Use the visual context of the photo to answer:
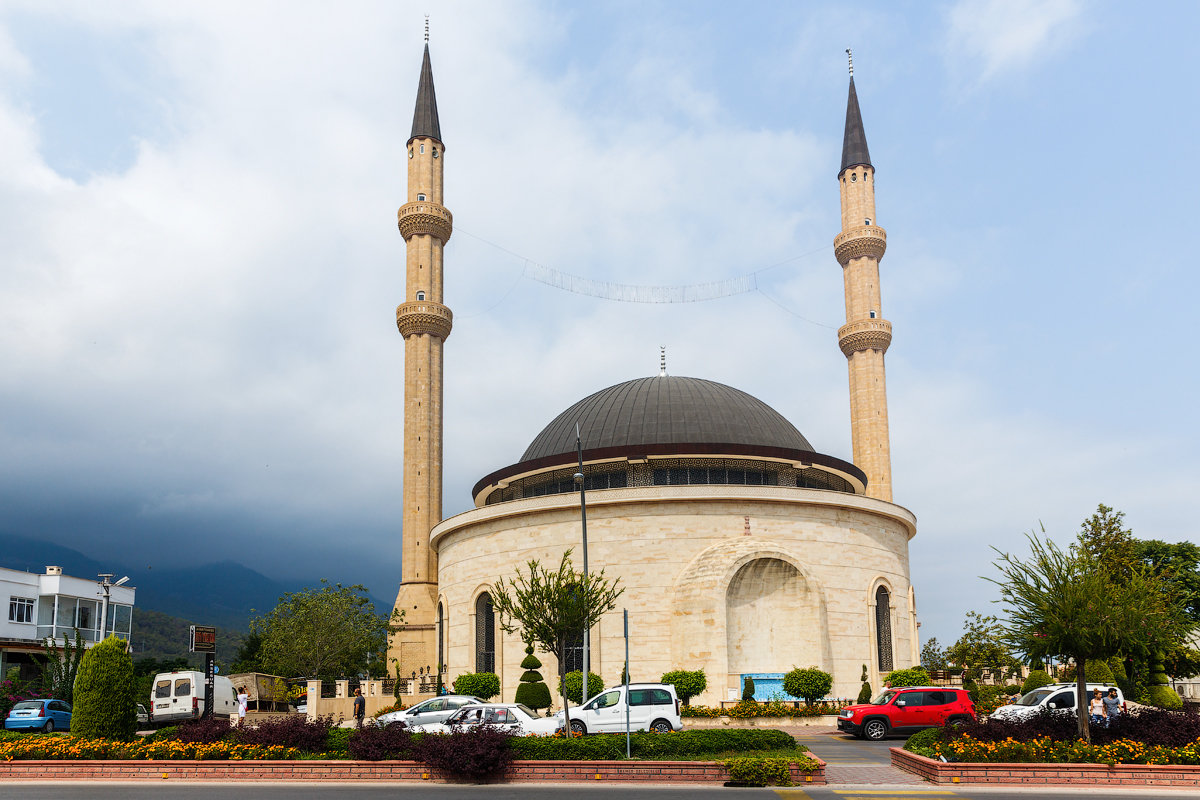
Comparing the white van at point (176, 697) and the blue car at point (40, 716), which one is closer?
the blue car at point (40, 716)

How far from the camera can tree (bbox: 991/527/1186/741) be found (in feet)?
63.3

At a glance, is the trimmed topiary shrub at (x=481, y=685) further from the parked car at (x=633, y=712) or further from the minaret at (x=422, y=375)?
the parked car at (x=633, y=712)

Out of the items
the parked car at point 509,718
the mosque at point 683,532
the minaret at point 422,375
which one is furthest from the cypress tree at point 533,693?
the minaret at point 422,375

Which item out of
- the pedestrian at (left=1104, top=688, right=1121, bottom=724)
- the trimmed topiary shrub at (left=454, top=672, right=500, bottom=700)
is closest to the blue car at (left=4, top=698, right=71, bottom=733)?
the trimmed topiary shrub at (left=454, top=672, right=500, bottom=700)

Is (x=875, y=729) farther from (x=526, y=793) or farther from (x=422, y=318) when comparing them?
(x=422, y=318)

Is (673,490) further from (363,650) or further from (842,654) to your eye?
(363,650)

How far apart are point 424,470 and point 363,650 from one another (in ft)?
32.7

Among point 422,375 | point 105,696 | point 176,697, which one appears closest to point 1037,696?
point 105,696

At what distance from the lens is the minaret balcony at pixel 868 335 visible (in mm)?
51531

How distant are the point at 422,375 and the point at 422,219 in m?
8.71

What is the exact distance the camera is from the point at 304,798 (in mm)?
15992

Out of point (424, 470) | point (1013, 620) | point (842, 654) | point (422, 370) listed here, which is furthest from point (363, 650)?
point (1013, 620)

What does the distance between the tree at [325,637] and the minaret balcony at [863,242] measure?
31424mm

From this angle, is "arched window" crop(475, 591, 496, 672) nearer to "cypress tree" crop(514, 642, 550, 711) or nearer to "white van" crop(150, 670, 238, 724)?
"cypress tree" crop(514, 642, 550, 711)
